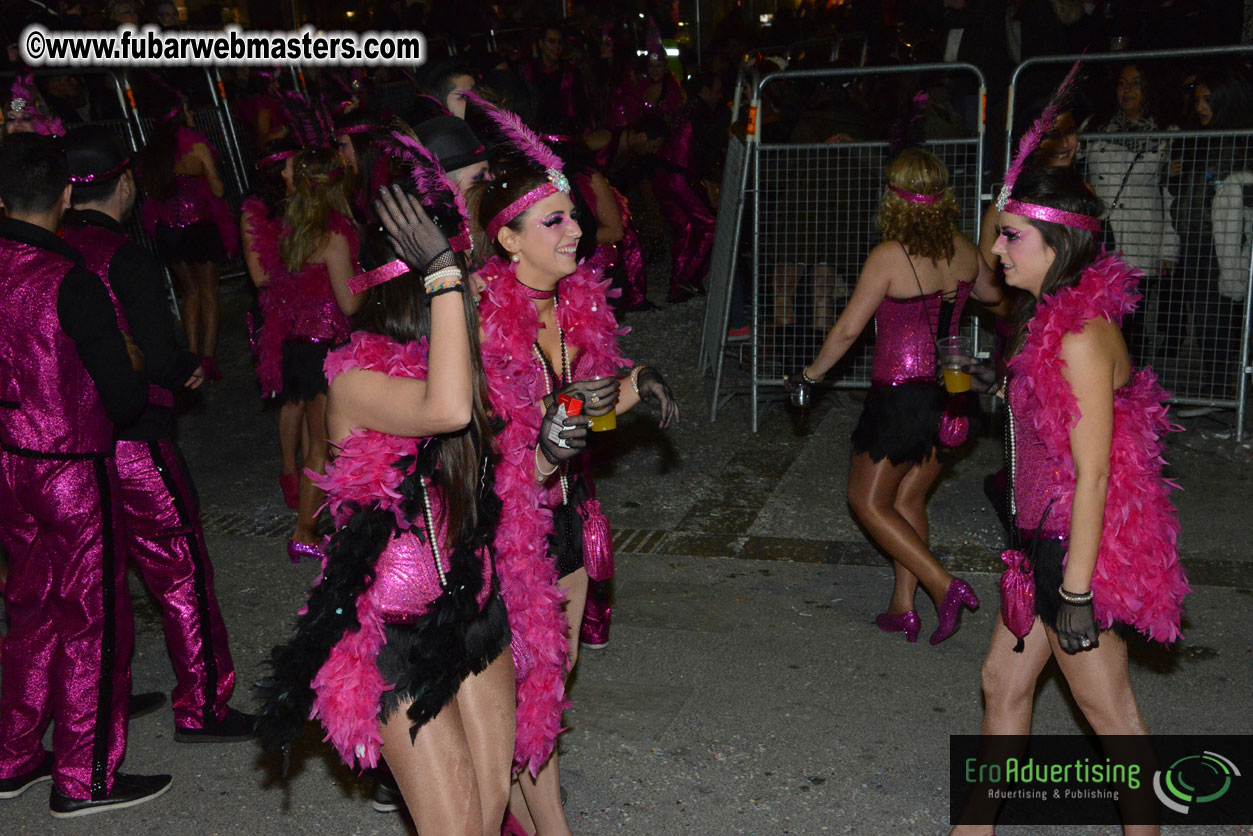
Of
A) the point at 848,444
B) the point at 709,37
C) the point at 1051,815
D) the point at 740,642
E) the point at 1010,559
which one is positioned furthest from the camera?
the point at 709,37

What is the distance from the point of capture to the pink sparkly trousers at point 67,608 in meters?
3.62

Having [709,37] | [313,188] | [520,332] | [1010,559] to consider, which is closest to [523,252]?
[520,332]

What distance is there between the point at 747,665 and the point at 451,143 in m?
2.30

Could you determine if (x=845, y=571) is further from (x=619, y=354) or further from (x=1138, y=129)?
(x=1138, y=129)

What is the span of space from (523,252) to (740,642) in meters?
2.15

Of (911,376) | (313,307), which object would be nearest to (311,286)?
(313,307)

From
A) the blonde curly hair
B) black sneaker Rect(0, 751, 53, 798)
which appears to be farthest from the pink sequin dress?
black sneaker Rect(0, 751, 53, 798)

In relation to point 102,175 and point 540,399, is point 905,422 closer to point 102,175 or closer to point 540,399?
point 540,399

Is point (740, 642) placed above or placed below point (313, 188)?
below

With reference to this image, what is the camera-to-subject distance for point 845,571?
5.33 meters

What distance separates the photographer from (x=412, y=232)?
96.6 inches

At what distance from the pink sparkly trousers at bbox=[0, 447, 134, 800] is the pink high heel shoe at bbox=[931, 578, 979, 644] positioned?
3.00 metres

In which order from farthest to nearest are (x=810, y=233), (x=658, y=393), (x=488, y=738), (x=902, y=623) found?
(x=810, y=233)
(x=902, y=623)
(x=658, y=393)
(x=488, y=738)

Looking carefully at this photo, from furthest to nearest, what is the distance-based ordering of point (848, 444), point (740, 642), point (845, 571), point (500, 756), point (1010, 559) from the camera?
1. point (848, 444)
2. point (845, 571)
3. point (740, 642)
4. point (1010, 559)
5. point (500, 756)
